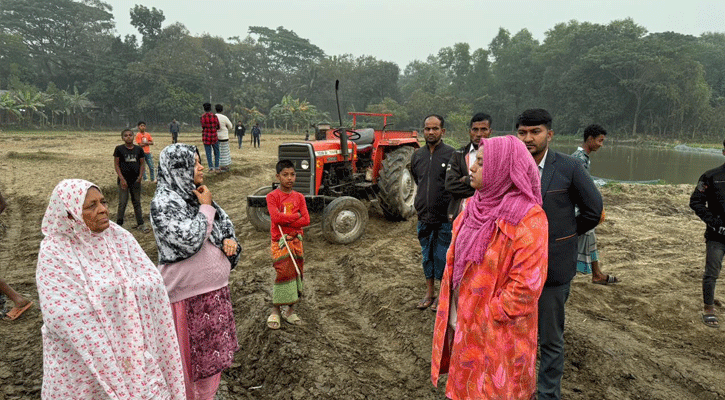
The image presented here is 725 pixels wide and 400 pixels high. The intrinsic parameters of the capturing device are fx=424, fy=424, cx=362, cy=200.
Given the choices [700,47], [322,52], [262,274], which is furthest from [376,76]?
[262,274]

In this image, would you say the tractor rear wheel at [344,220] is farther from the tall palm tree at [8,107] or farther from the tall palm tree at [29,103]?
the tall palm tree at [8,107]

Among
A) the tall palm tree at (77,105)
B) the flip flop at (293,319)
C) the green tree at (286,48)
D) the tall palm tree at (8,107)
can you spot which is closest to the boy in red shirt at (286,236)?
the flip flop at (293,319)

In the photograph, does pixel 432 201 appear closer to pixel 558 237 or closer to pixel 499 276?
pixel 558 237

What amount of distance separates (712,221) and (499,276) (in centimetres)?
263

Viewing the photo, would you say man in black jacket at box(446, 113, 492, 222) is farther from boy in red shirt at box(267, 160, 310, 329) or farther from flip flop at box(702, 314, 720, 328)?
flip flop at box(702, 314, 720, 328)

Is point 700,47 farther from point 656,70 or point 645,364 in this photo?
point 645,364

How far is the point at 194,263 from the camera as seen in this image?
2.13 m

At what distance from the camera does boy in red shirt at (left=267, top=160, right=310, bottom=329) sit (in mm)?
3297

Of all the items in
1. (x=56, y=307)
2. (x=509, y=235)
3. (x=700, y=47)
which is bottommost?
(x=56, y=307)

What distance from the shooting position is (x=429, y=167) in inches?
141

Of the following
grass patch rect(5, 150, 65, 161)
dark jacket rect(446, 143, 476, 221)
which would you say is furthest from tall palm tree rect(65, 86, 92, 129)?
dark jacket rect(446, 143, 476, 221)

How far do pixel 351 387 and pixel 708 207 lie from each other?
3.22 metres

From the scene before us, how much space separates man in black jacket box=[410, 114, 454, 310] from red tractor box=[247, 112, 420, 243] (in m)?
1.96

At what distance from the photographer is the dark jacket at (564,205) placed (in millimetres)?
2166
